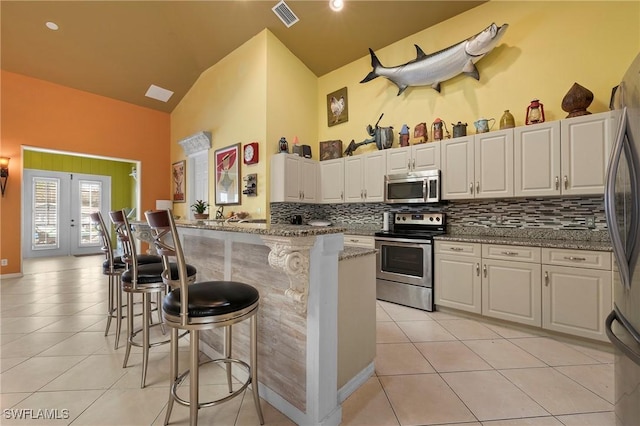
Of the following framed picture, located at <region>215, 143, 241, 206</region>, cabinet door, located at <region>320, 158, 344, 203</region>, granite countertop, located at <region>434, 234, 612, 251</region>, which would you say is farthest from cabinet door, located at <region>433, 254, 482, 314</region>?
framed picture, located at <region>215, 143, 241, 206</region>

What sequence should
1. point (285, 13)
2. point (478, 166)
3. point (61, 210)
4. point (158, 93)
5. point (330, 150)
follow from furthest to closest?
point (61, 210)
point (158, 93)
point (330, 150)
point (285, 13)
point (478, 166)

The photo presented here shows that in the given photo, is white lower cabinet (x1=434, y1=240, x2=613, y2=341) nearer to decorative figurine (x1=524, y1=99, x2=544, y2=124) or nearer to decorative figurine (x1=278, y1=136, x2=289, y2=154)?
decorative figurine (x1=524, y1=99, x2=544, y2=124)

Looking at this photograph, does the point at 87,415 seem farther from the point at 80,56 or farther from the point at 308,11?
the point at 80,56

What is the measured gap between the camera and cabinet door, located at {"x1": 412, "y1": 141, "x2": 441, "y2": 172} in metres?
3.39

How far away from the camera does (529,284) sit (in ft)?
8.30

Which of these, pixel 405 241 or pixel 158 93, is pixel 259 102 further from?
pixel 405 241

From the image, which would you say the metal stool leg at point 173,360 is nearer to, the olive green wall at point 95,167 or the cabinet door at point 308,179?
the cabinet door at point 308,179

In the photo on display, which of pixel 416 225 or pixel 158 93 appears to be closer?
pixel 416 225

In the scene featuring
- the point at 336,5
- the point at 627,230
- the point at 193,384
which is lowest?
the point at 193,384

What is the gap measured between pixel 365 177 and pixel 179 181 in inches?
173

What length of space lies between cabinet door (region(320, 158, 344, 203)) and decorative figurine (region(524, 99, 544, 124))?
242 cm

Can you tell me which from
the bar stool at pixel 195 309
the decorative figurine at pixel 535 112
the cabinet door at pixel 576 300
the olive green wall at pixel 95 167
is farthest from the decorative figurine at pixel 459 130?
the olive green wall at pixel 95 167

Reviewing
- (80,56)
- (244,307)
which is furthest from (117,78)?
(244,307)

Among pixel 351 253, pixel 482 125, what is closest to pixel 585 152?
pixel 482 125
